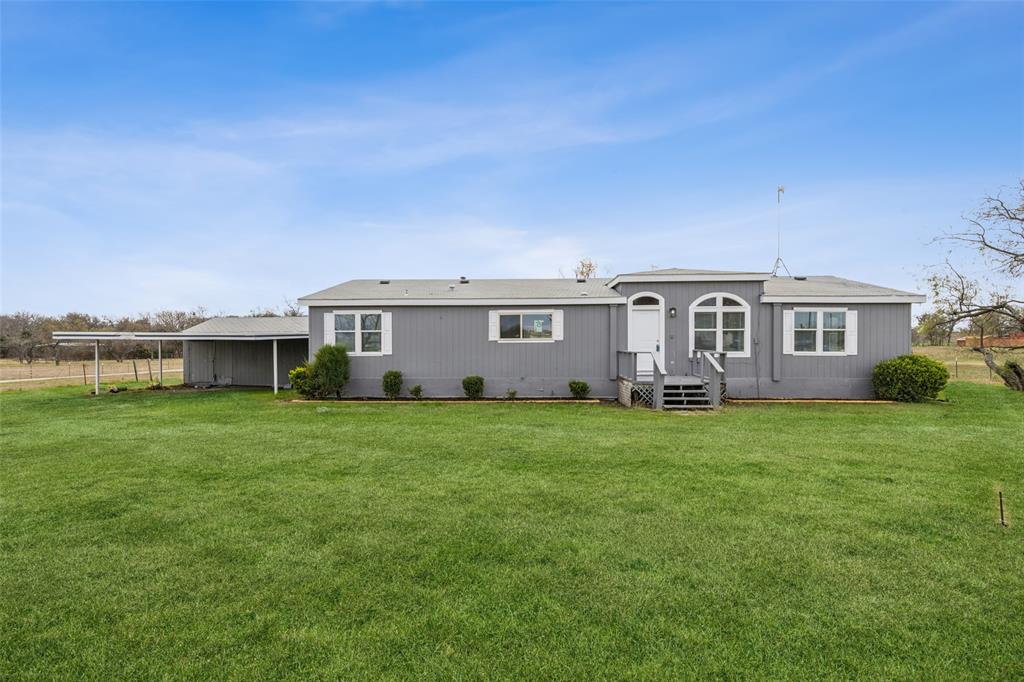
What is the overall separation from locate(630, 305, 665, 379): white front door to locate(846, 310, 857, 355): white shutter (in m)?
4.75

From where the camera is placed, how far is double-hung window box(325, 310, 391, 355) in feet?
47.7

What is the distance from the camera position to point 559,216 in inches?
936

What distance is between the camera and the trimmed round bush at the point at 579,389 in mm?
13570

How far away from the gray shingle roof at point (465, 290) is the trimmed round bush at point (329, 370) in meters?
1.59

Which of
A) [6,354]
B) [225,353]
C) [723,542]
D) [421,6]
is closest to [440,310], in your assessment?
[421,6]

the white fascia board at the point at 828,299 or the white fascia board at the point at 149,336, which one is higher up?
the white fascia board at the point at 828,299

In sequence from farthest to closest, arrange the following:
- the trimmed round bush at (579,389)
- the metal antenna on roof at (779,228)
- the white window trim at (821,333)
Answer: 1. the metal antenna on roof at (779,228)
2. the white window trim at (821,333)
3. the trimmed round bush at (579,389)

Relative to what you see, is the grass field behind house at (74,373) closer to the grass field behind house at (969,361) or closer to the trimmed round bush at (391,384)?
the trimmed round bush at (391,384)

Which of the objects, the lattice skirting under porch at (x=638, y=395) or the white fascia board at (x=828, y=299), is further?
the white fascia board at (x=828, y=299)

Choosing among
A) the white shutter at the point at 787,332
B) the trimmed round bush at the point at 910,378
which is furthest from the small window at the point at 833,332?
the trimmed round bush at the point at 910,378

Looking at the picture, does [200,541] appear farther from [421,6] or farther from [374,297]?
[421,6]

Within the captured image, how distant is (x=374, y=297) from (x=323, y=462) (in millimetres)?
8346

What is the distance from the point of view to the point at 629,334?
45.8 ft

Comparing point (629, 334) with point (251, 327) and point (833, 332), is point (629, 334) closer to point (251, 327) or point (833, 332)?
point (833, 332)
